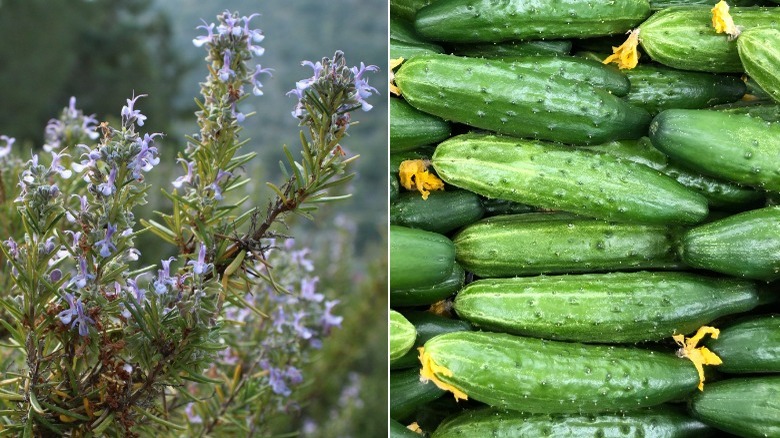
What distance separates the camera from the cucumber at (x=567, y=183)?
1.24m

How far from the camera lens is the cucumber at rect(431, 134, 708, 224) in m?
1.24

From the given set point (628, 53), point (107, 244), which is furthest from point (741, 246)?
point (107, 244)

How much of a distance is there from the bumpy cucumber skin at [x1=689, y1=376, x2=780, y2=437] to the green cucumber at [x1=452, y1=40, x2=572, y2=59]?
2.01ft

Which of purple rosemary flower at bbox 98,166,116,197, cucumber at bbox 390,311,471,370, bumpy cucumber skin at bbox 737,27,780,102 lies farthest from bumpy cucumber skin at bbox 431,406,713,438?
purple rosemary flower at bbox 98,166,116,197

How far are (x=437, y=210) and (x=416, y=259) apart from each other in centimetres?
16

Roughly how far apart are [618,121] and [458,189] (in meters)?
0.28

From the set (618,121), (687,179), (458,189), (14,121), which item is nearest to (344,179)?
(458,189)

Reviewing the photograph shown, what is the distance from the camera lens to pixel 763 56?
3.93 feet

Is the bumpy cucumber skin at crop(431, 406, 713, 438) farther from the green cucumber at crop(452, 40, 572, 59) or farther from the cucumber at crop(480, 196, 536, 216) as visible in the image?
the green cucumber at crop(452, 40, 572, 59)

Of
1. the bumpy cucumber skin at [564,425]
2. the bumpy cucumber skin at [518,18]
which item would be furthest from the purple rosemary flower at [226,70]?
the bumpy cucumber skin at [564,425]

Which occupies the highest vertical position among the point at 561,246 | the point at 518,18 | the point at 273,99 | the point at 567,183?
the point at 518,18

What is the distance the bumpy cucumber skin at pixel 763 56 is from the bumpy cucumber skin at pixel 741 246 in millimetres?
194

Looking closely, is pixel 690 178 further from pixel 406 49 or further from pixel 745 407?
pixel 406 49

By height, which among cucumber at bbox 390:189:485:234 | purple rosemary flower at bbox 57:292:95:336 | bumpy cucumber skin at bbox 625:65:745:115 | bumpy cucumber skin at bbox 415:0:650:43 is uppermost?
bumpy cucumber skin at bbox 415:0:650:43
